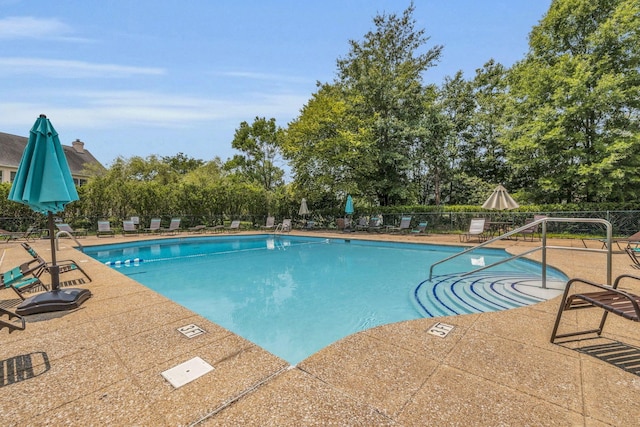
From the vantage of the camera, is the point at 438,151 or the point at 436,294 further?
the point at 438,151

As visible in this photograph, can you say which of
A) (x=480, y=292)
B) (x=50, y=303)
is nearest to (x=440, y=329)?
(x=480, y=292)

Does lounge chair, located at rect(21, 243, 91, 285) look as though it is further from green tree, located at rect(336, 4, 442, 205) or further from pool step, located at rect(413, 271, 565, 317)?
green tree, located at rect(336, 4, 442, 205)

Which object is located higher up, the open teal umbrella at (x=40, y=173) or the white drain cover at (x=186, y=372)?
the open teal umbrella at (x=40, y=173)

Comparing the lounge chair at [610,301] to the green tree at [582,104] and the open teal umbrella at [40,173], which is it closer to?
the open teal umbrella at [40,173]

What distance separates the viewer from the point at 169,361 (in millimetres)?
2457

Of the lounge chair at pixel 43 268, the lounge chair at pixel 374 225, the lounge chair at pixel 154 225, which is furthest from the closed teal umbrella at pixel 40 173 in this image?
the lounge chair at pixel 374 225

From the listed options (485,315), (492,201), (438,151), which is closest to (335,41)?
(438,151)

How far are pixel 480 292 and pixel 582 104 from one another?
13508mm

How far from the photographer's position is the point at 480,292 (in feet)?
19.4

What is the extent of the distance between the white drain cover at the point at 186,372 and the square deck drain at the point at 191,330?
0.58 m

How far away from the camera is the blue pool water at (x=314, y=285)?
197 inches

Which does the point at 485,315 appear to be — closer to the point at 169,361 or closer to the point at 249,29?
the point at 169,361

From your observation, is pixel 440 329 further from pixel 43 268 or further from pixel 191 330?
pixel 43 268

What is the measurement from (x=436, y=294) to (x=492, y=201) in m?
6.86
